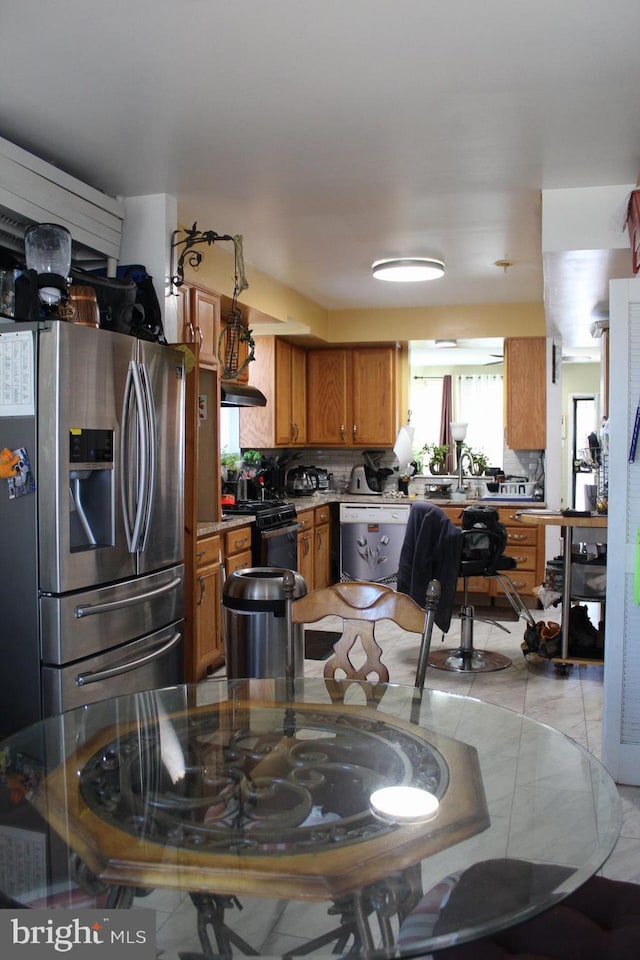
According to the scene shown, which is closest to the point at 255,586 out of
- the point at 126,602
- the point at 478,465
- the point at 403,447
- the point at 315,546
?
the point at 126,602

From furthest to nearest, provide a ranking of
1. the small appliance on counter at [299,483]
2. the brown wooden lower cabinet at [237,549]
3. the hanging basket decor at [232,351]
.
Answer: the small appliance on counter at [299,483] → the brown wooden lower cabinet at [237,549] → the hanging basket decor at [232,351]

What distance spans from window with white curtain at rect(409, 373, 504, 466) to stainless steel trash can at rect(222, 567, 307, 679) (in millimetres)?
6574

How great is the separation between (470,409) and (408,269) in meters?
5.54

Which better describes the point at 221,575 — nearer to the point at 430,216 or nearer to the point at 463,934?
the point at 430,216

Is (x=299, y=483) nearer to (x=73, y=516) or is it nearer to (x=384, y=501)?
(x=384, y=501)

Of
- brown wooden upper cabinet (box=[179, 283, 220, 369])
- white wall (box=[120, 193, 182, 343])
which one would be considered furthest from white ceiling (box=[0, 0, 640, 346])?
brown wooden upper cabinet (box=[179, 283, 220, 369])

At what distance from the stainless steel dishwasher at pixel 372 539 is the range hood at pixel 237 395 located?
1731mm

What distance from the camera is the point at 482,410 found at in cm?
1050

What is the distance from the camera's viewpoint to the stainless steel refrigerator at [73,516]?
290cm

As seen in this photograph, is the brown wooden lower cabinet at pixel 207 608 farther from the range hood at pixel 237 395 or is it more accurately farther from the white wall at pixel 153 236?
the white wall at pixel 153 236

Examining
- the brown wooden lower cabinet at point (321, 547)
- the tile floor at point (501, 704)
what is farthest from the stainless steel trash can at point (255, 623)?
the brown wooden lower cabinet at point (321, 547)

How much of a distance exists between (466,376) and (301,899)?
988 centimetres

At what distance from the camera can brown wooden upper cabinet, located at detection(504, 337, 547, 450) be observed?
22.1ft

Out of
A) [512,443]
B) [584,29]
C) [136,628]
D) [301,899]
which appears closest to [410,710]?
[301,899]
